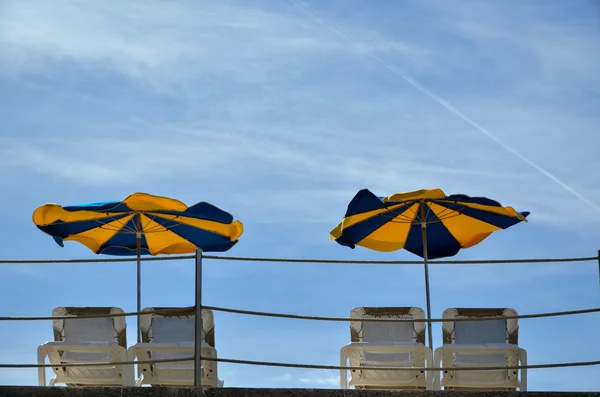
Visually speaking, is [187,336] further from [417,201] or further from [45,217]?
[417,201]

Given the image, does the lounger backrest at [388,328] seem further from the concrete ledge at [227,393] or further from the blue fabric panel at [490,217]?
the blue fabric panel at [490,217]

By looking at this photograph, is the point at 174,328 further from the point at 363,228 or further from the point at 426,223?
the point at 426,223

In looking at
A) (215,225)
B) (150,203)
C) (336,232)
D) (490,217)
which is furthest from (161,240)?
(490,217)

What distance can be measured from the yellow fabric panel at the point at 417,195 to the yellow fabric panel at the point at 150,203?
2.68 meters

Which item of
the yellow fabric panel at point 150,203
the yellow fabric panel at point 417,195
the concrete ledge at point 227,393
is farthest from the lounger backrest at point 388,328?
the yellow fabric panel at point 150,203

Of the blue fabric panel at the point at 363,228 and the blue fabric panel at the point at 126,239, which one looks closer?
the blue fabric panel at the point at 363,228

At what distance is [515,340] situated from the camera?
12.5 meters

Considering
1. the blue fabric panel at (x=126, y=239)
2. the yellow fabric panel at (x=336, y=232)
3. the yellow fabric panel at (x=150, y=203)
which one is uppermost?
the yellow fabric panel at (x=150, y=203)

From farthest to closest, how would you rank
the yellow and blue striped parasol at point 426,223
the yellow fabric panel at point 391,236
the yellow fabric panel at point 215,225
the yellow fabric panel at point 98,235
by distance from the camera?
the yellow fabric panel at point 98,235
the yellow fabric panel at point 215,225
the yellow fabric panel at point 391,236
the yellow and blue striped parasol at point 426,223

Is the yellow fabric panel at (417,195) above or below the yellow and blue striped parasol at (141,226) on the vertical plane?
above

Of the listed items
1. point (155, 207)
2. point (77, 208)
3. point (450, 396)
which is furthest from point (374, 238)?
point (450, 396)

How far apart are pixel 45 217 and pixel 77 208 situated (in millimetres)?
551

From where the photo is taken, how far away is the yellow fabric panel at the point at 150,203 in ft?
46.9

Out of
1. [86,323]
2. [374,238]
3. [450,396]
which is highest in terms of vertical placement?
[374,238]
